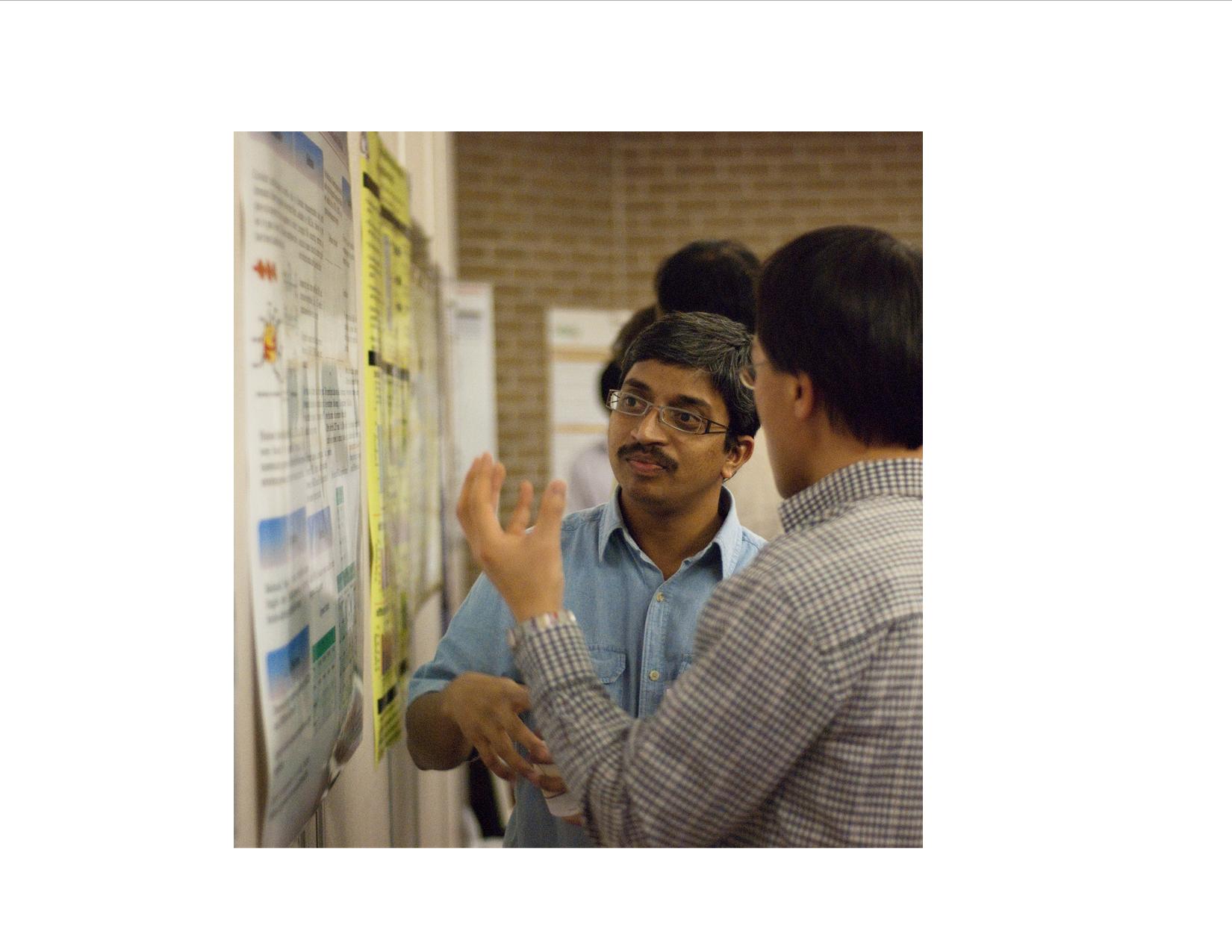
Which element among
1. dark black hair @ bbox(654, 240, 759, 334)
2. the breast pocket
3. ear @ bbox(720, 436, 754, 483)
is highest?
dark black hair @ bbox(654, 240, 759, 334)

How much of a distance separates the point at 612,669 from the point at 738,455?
0.30 m

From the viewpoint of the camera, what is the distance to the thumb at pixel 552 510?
1.08 m

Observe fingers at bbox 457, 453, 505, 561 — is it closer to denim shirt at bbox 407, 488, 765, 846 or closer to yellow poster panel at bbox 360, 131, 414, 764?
denim shirt at bbox 407, 488, 765, 846

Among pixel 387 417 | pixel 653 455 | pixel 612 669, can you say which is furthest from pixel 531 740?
pixel 387 417

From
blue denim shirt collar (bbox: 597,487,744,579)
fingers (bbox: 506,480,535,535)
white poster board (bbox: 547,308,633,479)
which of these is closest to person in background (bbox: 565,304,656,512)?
white poster board (bbox: 547,308,633,479)

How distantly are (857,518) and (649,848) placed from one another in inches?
16.0

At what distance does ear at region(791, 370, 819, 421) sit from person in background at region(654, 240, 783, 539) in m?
0.09

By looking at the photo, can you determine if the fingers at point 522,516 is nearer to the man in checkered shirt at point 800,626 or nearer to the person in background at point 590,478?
the man in checkered shirt at point 800,626

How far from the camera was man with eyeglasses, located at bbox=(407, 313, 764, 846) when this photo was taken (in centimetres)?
122

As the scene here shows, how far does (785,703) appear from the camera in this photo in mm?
952

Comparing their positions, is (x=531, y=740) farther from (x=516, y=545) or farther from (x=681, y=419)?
(x=681, y=419)

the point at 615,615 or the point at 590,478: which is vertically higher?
the point at 590,478

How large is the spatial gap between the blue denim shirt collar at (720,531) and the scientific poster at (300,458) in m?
0.33
